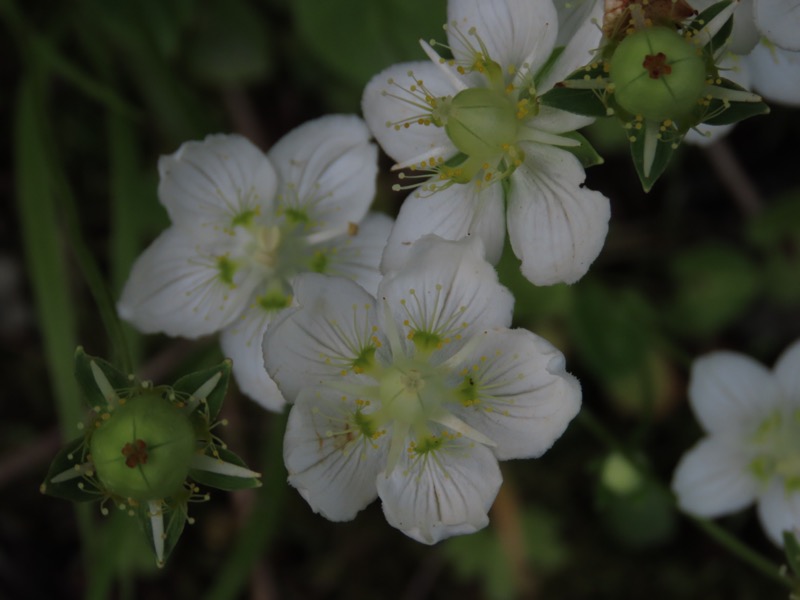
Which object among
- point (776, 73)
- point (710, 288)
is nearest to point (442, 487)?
point (776, 73)

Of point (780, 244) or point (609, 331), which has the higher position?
point (780, 244)

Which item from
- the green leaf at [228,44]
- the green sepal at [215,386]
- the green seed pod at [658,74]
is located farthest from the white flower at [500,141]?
the green leaf at [228,44]

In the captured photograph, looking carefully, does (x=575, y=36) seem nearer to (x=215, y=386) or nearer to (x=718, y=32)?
(x=718, y=32)

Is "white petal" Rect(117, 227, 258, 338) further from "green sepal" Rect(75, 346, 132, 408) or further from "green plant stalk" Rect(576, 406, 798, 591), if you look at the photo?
"green plant stalk" Rect(576, 406, 798, 591)

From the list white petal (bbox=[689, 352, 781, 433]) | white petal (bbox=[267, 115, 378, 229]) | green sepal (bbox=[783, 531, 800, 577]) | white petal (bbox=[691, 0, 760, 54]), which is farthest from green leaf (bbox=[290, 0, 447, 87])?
green sepal (bbox=[783, 531, 800, 577])

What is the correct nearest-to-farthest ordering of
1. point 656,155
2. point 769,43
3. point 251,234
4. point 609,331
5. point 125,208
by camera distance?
point 656,155
point 769,43
point 251,234
point 125,208
point 609,331

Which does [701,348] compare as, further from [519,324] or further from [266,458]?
[266,458]
